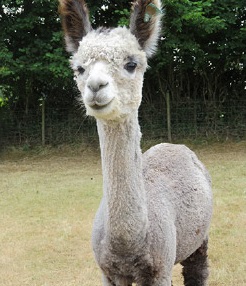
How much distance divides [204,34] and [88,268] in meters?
10.5

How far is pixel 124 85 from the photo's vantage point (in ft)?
8.93

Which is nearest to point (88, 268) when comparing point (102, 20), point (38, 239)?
point (38, 239)

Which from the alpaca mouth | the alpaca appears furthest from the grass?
the alpaca mouth

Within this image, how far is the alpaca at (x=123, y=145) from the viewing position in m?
2.65

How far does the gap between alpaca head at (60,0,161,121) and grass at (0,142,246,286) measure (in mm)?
3050

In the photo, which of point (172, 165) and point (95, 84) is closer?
point (95, 84)

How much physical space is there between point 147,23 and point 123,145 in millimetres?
728

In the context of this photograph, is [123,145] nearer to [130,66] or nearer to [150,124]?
[130,66]

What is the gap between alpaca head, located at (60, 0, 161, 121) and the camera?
2.56 meters

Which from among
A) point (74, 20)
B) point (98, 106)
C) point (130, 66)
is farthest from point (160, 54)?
point (98, 106)

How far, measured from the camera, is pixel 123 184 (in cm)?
287

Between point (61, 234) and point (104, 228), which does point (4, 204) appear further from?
point (104, 228)

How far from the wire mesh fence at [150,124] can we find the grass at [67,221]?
1.67 metres

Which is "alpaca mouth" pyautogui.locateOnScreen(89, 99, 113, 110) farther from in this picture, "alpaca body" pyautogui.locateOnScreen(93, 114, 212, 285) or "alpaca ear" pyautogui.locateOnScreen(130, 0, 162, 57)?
"alpaca ear" pyautogui.locateOnScreen(130, 0, 162, 57)
